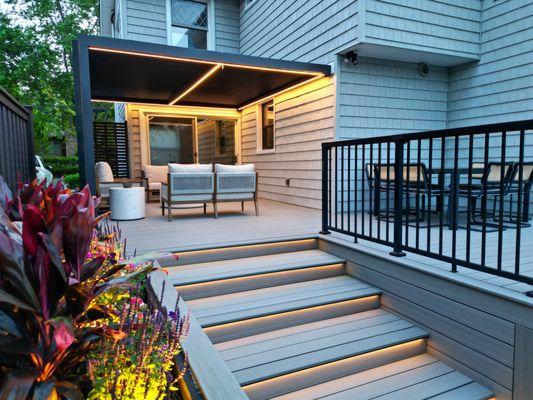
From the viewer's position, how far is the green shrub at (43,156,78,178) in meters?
14.4

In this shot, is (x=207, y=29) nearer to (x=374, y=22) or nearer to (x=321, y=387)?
(x=374, y=22)

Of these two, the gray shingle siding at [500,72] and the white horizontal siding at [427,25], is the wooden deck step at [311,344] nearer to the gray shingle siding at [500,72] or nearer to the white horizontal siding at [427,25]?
the white horizontal siding at [427,25]

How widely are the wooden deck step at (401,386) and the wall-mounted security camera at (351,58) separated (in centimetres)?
448

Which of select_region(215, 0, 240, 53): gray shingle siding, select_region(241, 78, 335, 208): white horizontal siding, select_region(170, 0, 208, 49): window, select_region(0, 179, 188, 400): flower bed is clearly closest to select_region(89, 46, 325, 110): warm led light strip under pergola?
select_region(241, 78, 335, 208): white horizontal siding

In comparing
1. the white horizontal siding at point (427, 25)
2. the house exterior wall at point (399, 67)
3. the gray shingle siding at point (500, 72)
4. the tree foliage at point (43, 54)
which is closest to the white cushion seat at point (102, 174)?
the house exterior wall at point (399, 67)

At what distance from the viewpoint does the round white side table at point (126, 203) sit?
533 cm

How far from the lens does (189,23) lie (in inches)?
327

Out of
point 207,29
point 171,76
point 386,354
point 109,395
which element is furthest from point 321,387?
point 207,29

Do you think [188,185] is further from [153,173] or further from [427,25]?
A: [427,25]

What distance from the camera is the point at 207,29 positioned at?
27.7ft

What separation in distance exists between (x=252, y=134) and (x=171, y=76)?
291 cm

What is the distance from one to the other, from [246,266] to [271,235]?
2.33ft

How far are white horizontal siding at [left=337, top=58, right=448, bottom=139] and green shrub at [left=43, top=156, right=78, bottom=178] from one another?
40.9ft

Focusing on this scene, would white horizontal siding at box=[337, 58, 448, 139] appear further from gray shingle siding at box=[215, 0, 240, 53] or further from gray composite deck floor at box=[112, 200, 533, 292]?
gray shingle siding at box=[215, 0, 240, 53]
